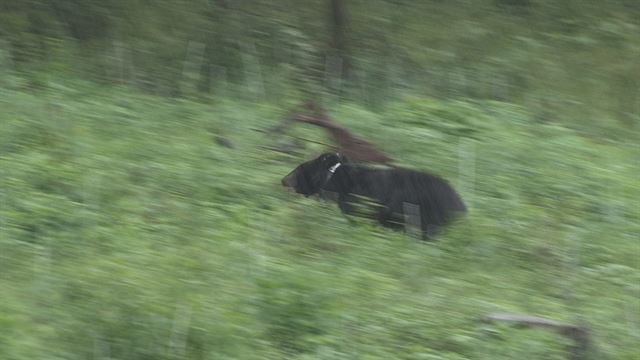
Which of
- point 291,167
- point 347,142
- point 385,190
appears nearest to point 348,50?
point 347,142

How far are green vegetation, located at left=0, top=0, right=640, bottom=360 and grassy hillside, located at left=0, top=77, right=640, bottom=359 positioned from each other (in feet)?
0.05

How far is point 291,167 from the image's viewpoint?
24.7ft

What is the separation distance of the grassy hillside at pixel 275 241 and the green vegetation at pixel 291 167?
2cm

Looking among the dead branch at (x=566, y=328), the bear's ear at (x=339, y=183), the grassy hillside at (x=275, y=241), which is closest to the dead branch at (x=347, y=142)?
the grassy hillside at (x=275, y=241)

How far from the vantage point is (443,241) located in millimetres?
6523

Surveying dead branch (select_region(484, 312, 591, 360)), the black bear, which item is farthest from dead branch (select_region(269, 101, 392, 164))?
dead branch (select_region(484, 312, 591, 360))

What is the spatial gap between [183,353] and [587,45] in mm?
6980

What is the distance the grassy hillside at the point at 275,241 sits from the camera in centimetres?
495

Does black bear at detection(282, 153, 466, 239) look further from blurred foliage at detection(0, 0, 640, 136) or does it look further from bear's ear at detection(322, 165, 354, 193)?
blurred foliage at detection(0, 0, 640, 136)

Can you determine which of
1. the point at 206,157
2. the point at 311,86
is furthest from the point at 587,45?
the point at 206,157

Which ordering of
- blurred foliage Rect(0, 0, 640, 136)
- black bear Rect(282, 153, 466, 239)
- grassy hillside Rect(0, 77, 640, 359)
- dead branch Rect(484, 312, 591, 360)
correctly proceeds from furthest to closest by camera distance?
blurred foliage Rect(0, 0, 640, 136), black bear Rect(282, 153, 466, 239), dead branch Rect(484, 312, 591, 360), grassy hillside Rect(0, 77, 640, 359)

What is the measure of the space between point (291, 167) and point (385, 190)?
2.87 ft

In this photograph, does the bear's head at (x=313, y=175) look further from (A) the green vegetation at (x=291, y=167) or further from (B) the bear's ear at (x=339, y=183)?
(A) the green vegetation at (x=291, y=167)

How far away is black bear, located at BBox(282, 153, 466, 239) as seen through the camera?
670 centimetres
